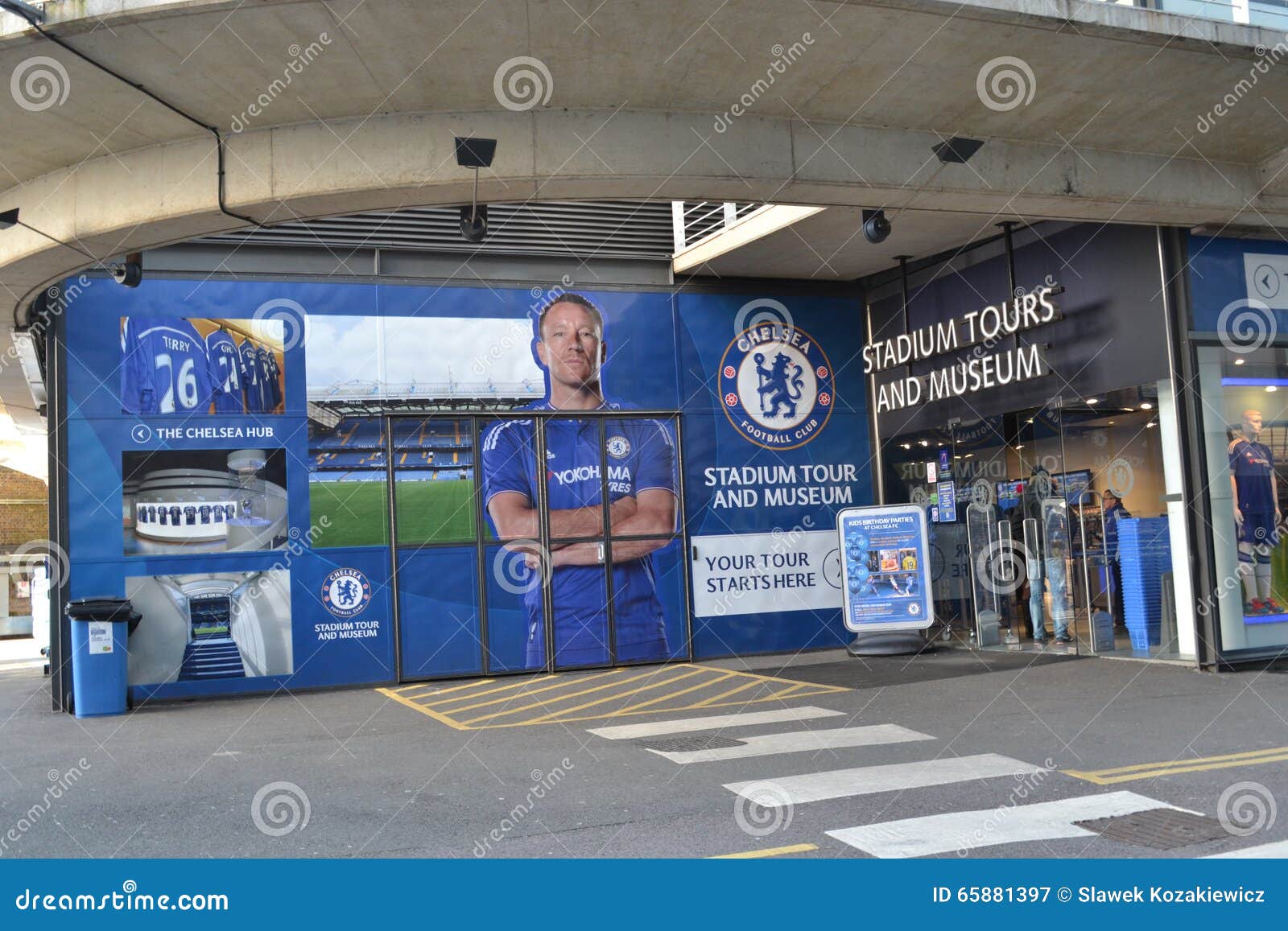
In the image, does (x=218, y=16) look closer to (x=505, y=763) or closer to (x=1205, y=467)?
(x=505, y=763)

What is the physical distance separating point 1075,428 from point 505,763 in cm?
873

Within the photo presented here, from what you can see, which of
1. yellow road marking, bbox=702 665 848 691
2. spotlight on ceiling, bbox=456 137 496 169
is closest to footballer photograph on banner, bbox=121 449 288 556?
yellow road marking, bbox=702 665 848 691

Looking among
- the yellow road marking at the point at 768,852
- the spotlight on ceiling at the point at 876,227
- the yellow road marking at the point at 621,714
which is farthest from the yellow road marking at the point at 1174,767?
the spotlight on ceiling at the point at 876,227

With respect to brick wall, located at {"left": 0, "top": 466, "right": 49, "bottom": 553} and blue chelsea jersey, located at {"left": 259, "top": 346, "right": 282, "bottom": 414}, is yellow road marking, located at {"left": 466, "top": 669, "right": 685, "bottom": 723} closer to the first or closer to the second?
blue chelsea jersey, located at {"left": 259, "top": 346, "right": 282, "bottom": 414}

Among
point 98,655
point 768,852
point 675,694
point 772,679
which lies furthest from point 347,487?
point 768,852

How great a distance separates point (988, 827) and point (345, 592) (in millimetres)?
9939

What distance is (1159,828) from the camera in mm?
6008

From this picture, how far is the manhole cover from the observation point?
575 centimetres

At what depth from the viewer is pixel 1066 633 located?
1459 centimetres

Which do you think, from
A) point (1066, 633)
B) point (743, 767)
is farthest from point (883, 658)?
point (743, 767)

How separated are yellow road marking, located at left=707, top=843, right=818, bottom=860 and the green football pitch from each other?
9459 millimetres

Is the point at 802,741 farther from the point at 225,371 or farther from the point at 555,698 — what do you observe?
the point at 225,371

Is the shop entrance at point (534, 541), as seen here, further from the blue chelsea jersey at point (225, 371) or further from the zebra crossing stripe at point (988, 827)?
the zebra crossing stripe at point (988, 827)

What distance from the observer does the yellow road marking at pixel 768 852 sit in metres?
5.75
